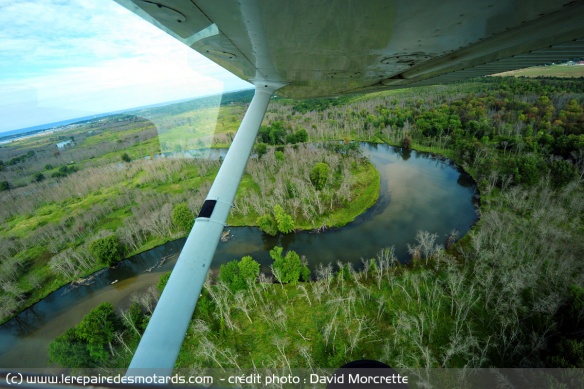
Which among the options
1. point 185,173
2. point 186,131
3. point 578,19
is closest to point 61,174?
point 185,173

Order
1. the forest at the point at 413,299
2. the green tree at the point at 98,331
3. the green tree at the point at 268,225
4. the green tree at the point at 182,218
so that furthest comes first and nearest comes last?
the green tree at the point at 182,218
the green tree at the point at 268,225
the green tree at the point at 98,331
the forest at the point at 413,299

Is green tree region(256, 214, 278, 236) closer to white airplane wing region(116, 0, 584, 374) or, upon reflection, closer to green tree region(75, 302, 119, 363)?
green tree region(75, 302, 119, 363)

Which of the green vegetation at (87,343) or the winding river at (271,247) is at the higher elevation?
the green vegetation at (87,343)

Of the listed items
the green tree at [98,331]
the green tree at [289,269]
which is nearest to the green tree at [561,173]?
the green tree at [289,269]

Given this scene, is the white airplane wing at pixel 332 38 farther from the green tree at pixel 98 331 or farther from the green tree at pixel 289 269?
the green tree at pixel 98 331

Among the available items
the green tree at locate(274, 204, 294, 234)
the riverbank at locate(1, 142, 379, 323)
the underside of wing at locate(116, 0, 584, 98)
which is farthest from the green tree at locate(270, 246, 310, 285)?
the underside of wing at locate(116, 0, 584, 98)

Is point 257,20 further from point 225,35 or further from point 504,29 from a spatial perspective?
point 504,29
